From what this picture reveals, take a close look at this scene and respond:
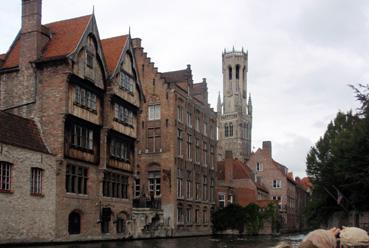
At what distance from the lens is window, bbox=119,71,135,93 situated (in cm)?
4281

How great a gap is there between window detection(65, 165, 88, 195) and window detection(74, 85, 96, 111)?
411cm

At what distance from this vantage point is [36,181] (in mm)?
33031

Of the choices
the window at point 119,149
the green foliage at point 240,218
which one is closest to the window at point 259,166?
the green foliage at point 240,218

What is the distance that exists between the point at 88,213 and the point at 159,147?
1958 centimetres

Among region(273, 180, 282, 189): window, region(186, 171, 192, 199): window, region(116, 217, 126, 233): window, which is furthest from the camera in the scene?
region(273, 180, 282, 189): window

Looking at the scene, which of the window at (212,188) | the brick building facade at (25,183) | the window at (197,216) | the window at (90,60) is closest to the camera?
the brick building facade at (25,183)

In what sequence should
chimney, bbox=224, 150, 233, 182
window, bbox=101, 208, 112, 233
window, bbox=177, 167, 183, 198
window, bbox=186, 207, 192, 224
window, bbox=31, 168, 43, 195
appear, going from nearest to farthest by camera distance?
window, bbox=31, 168, 43, 195 → window, bbox=101, 208, 112, 233 → window, bbox=177, 167, 183, 198 → window, bbox=186, 207, 192, 224 → chimney, bbox=224, 150, 233, 182

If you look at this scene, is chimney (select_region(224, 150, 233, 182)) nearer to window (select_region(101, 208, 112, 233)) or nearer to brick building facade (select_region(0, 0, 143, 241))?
brick building facade (select_region(0, 0, 143, 241))

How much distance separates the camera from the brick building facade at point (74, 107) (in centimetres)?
3525

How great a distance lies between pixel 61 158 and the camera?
34.7m

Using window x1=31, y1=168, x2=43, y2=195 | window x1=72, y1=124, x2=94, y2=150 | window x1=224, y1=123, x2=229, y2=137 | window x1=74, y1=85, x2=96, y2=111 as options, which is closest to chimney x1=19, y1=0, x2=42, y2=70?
window x1=74, y1=85, x2=96, y2=111

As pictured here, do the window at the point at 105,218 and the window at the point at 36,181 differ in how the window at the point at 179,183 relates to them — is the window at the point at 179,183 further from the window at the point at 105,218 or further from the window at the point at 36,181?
the window at the point at 36,181

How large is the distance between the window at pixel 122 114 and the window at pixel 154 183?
12849 millimetres

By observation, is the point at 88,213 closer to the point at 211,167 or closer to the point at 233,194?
the point at 211,167
